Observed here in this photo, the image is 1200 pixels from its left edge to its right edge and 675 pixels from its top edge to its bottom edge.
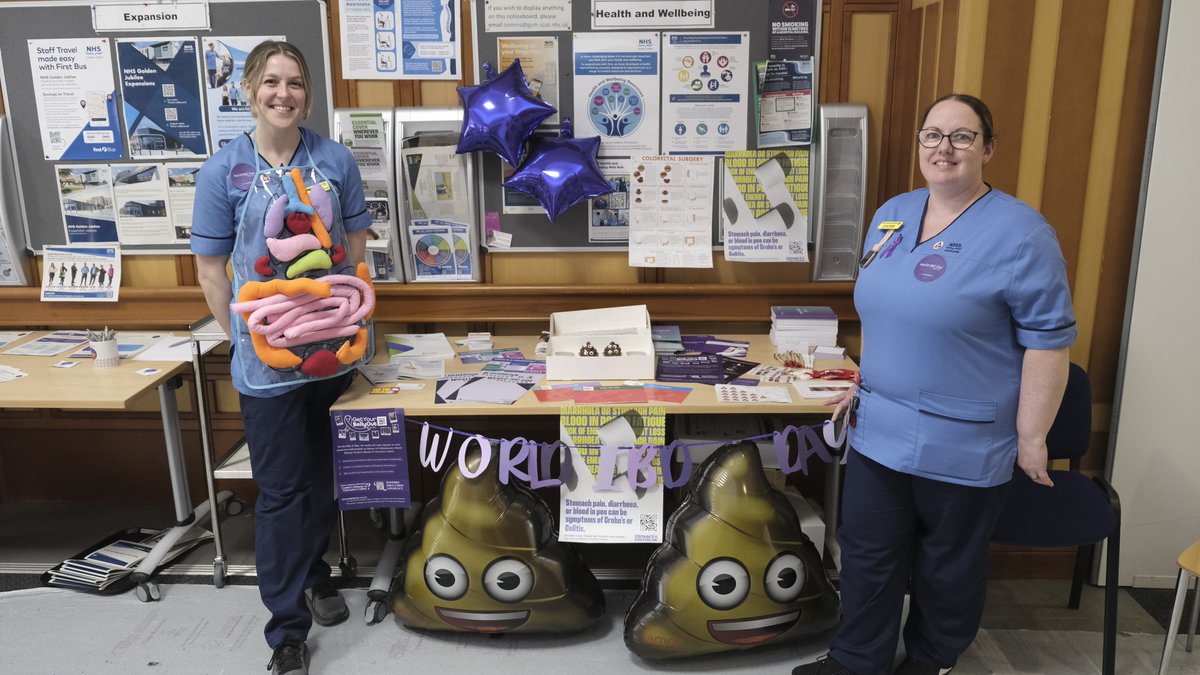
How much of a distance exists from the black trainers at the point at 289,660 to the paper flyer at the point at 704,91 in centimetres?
186

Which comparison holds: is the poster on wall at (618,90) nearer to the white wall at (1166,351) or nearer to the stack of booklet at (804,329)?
the stack of booklet at (804,329)

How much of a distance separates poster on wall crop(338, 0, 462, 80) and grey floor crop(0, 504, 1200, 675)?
1665 millimetres

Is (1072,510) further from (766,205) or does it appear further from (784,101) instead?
(784,101)

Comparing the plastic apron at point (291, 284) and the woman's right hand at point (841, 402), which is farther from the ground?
the plastic apron at point (291, 284)

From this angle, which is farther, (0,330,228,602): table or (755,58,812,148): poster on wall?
(755,58,812,148): poster on wall

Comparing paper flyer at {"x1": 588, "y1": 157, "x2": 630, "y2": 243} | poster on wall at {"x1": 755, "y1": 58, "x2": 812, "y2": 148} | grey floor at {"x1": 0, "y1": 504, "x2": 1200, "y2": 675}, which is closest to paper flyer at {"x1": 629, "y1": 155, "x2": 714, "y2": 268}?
paper flyer at {"x1": 588, "y1": 157, "x2": 630, "y2": 243}

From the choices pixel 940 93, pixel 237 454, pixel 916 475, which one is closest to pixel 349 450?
pixel 237 454

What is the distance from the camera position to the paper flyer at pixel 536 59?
9.07 ft

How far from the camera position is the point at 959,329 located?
1843mm

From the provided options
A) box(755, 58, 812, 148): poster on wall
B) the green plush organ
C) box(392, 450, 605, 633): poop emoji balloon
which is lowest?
box(392, 450, 605, 633): poop emoji balloon

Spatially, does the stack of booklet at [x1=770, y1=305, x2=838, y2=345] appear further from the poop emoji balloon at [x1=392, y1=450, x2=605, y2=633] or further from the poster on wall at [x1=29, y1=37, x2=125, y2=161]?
the poster on wall at [x1=29, y1=37, x2=125, y2=161]

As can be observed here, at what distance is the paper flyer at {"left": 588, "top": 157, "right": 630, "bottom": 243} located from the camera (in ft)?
9.34

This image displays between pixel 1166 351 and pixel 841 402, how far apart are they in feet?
3.61

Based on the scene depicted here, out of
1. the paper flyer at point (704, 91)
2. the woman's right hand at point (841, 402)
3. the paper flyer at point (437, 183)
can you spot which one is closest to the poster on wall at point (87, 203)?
the paper flyer at point (437, 183)
